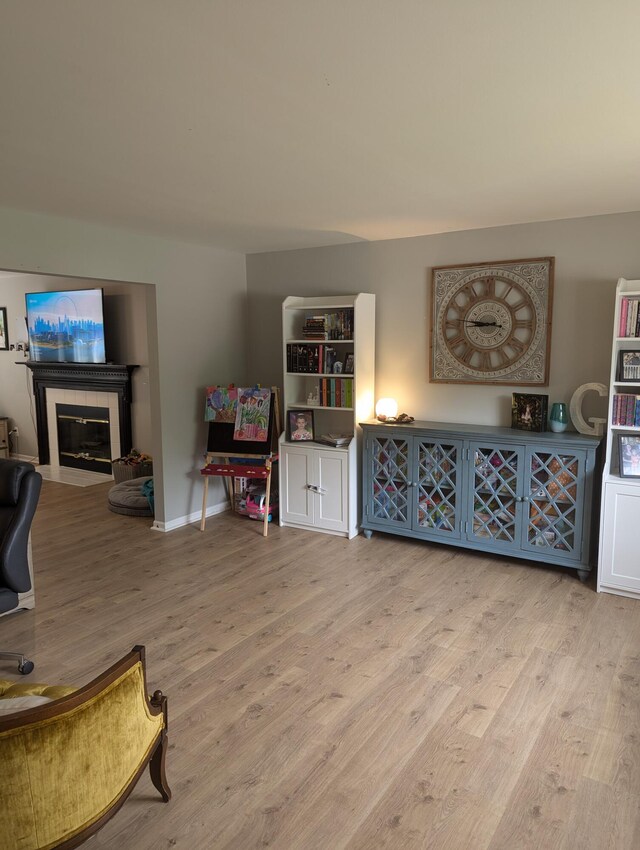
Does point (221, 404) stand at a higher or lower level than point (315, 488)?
higher

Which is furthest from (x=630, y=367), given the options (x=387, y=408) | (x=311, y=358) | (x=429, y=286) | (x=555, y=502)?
(x=311, y=358)

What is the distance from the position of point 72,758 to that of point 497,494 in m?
3.36

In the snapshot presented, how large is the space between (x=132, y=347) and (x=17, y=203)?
10.2 ft

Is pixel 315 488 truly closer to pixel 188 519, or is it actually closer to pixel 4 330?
pixel 188 519

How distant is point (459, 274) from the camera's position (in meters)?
4.63

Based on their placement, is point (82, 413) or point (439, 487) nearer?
point (439, 487)

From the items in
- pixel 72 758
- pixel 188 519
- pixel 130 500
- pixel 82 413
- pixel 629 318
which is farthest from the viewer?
pixel 82 413

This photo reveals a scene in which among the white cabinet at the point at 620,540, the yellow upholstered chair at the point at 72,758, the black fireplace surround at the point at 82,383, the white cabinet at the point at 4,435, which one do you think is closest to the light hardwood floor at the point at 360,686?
the white cabinet at the point at 620,540

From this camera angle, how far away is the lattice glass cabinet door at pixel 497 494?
4188 millimetres

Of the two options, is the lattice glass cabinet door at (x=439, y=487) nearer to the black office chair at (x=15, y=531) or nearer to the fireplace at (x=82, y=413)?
the black office chair at (x=15, y=531)

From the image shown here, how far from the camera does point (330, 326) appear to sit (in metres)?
5.03

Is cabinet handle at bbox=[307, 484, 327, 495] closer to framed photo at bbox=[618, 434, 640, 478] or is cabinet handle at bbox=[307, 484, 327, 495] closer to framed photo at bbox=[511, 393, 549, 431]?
framed photo at bbox=[511, 393, 549, 431]

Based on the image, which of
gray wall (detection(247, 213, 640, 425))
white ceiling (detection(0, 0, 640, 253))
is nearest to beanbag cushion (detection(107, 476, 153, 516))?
gray wall (detection(247, 213, 640, 425))

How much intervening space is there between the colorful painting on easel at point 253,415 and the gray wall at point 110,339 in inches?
59.3
